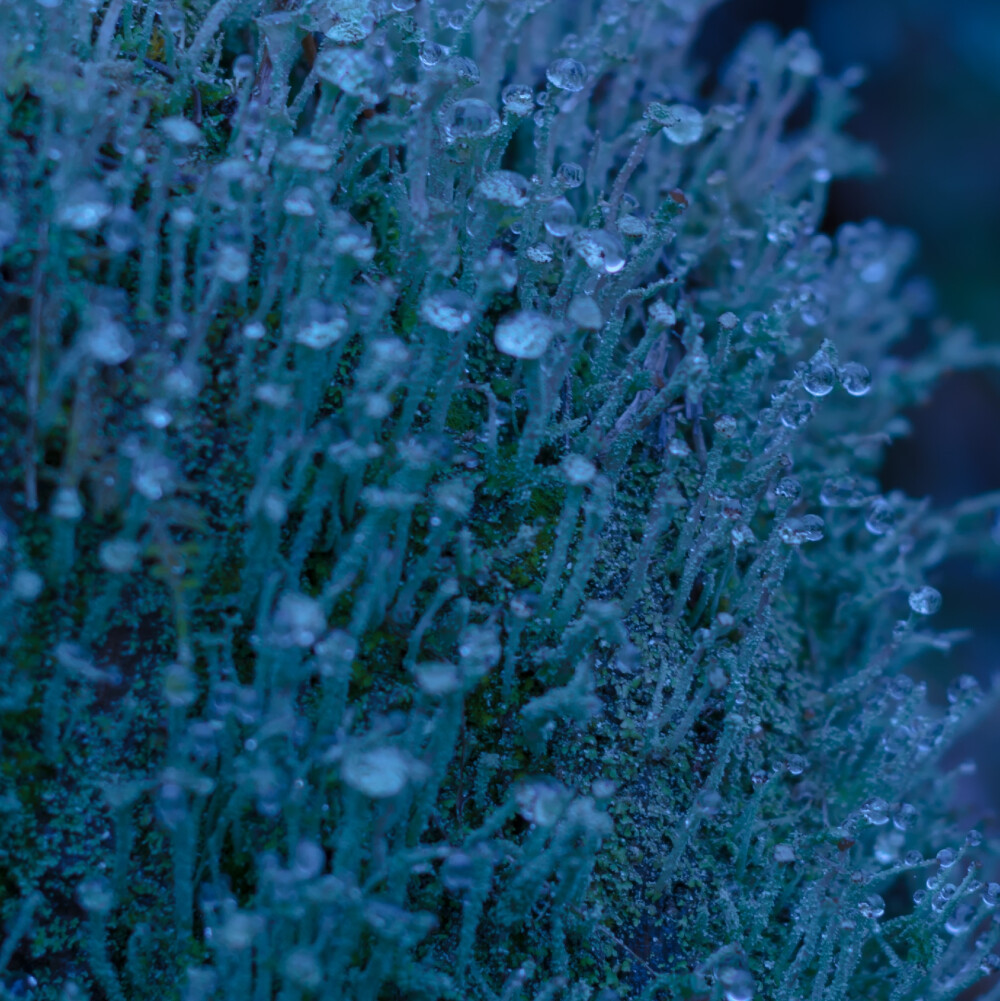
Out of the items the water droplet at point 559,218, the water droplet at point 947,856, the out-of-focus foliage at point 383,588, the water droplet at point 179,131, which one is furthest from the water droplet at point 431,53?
the water droplet at point 947,856

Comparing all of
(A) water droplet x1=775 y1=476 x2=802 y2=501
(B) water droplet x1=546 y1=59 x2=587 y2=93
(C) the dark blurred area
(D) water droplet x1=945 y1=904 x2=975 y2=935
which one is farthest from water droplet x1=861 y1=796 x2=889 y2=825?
(C) the dark blurred area

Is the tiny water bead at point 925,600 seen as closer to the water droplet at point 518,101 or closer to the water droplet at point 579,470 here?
the water droplet at point 579,470

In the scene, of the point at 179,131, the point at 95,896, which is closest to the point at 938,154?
the point at 179,131

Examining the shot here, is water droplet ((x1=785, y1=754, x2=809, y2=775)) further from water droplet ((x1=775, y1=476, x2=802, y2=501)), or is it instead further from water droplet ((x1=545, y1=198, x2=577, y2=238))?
water droplet ((x1=545, y1=198, x2=577, y2=238))

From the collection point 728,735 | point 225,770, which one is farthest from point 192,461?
point 728,735

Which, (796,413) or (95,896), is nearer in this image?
(95,896)

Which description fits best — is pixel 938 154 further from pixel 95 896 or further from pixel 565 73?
pixel 95 896

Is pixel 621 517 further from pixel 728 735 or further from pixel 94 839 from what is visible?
pixel 94 839
